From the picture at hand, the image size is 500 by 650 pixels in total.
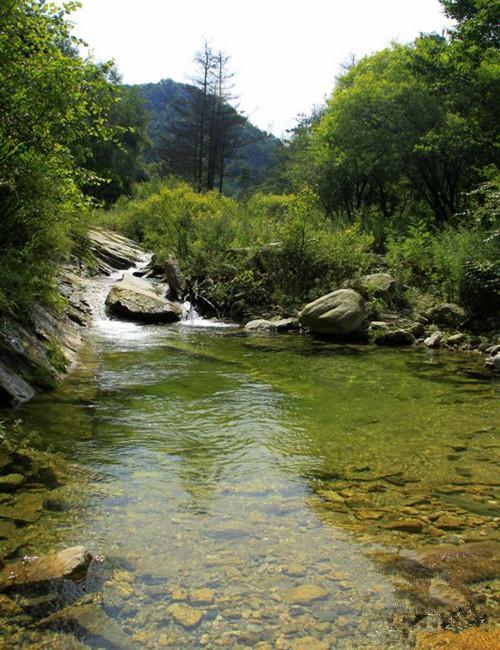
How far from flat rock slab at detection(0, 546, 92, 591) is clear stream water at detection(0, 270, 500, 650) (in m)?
0.15

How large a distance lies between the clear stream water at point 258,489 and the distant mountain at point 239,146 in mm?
42379

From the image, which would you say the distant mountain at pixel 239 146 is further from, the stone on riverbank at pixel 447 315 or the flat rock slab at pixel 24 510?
the flat rock slab at pixel 24 510

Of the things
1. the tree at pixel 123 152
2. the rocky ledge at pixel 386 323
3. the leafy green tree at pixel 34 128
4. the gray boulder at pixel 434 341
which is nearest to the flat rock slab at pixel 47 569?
the leafy green tree at pixel 34 128

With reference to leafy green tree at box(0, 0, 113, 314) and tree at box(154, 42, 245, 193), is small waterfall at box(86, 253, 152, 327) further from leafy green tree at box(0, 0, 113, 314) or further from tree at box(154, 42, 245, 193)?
tree at box(154, 42, 245, 193)

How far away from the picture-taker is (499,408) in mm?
7004

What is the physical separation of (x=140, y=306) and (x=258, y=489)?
10.1 metres

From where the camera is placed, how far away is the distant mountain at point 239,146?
48425 millimetres

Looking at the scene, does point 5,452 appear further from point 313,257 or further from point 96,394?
point 313,257

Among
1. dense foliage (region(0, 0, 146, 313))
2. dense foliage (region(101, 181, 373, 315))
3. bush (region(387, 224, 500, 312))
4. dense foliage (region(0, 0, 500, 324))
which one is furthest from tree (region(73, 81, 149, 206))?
dense foliage (region(0, 0, 146, 313))

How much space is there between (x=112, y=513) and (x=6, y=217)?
4866mm

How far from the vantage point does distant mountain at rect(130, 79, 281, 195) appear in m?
48.4

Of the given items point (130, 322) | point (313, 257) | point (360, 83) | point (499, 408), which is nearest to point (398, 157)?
point (360, 83)

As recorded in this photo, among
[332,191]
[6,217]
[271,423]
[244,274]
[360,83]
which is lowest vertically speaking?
[271,423]

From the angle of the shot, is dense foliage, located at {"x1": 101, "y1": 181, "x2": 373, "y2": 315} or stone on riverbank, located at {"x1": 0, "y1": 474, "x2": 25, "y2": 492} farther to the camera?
dense foliage, located at {"x1": 101, "y1": 181, "x2": 373, "y2": 315}
